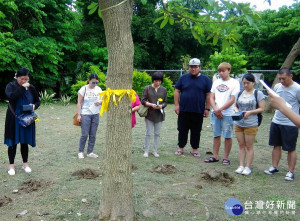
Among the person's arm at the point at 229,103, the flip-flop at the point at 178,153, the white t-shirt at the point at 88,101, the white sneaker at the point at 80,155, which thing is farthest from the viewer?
the flip-flop at the point at 178,153

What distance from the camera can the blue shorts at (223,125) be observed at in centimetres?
593

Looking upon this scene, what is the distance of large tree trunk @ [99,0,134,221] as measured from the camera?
319 centimetres

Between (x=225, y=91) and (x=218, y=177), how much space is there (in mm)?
1741

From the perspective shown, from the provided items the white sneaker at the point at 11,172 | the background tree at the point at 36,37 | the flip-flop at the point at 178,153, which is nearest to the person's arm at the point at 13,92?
the white sneaker at the point at 11,172

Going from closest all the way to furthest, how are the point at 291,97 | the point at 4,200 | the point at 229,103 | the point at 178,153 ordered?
the point at 4,200
the point at 291,97
the point at 229,103
the point at 178,153

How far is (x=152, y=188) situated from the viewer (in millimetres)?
4570

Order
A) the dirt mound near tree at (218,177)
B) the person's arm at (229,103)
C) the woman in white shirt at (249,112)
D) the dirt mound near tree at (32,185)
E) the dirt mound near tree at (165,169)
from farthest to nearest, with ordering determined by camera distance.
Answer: the person's arm at (229,103) → the dirt mound near tree at (165,169) → the woman in white shirt at (249,112) → the dirt mound near tree at (218,177) → the dirt mound near tree at (32,185)

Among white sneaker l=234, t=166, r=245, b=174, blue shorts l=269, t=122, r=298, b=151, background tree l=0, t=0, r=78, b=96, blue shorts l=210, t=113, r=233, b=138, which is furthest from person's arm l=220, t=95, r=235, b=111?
background tree l=0, t=0, r=78, b=96

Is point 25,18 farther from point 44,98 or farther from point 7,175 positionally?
point 7,175

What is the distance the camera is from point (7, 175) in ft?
16.7

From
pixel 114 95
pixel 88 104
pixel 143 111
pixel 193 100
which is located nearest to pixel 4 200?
pixel 114 95

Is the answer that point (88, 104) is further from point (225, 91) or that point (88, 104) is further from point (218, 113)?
point (225, 91)

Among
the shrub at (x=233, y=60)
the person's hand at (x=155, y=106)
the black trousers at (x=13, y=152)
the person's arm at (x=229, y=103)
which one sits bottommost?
the black trousers at (x=13, y=152)

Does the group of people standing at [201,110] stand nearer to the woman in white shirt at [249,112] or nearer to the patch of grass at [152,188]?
the woman in white shirt at [249,112]
